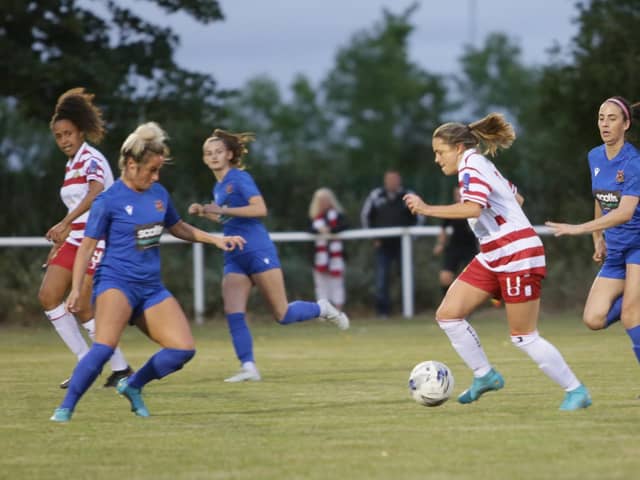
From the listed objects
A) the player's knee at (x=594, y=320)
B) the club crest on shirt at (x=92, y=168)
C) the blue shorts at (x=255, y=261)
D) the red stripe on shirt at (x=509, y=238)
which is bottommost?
the player's knee at (x=594, y=320)

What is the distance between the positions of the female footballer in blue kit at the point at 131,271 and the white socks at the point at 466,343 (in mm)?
1705

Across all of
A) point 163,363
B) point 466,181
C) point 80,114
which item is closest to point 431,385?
point 466,181

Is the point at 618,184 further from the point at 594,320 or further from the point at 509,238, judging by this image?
the point at 509,238

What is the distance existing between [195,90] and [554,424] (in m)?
15.2

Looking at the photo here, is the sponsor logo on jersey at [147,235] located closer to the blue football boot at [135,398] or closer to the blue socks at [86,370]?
the blue socks at [86,370]

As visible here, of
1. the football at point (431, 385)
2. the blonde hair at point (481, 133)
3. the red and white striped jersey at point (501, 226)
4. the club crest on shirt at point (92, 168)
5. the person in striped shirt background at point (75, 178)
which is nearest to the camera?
the red and white striped jersey at point (501, 226)

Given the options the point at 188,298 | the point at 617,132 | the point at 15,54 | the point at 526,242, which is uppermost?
the point at 15,54

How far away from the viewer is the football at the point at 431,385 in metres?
9.09

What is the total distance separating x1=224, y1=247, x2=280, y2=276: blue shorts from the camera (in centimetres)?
1166

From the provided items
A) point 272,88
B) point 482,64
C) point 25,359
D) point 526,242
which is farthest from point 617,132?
point 272,88

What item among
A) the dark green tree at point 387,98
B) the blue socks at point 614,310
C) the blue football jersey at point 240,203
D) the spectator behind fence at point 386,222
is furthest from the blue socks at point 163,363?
the dark green tree at point 387,98

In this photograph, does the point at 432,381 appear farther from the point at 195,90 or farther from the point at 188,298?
the point at 195,90

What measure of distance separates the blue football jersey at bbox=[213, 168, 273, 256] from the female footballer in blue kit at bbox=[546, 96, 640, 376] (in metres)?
3.17

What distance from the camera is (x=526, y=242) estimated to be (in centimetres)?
866
